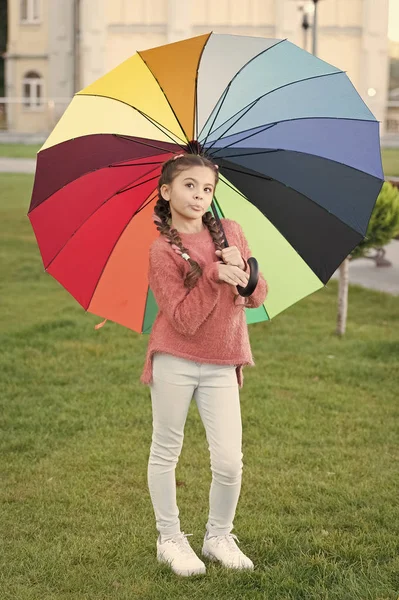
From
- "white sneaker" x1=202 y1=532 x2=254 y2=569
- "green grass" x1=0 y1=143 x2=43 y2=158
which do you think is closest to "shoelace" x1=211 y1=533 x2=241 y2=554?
"white sneaker" x1=202 y1=532 x2=254 y2=569

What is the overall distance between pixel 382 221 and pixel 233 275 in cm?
577

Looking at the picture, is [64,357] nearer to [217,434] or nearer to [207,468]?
[207,468]

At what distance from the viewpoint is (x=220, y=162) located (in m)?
3.95

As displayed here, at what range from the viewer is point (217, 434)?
3811 millimetres

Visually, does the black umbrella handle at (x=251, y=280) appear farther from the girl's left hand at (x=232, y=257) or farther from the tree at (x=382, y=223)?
the tree at (x=382, y=223)

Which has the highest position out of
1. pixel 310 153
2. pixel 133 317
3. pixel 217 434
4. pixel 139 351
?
pixel 310 153

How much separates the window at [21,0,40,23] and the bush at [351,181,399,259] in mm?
43133

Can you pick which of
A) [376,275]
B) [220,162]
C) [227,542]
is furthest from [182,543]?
[376,275]

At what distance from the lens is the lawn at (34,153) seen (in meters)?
25.5

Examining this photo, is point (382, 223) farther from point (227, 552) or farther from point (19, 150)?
point (19, 150)

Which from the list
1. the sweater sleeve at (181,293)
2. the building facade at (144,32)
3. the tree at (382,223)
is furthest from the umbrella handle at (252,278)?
the building facade at (144,32)

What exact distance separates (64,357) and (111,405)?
146cm

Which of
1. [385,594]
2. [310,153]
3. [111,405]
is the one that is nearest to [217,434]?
[385,594]

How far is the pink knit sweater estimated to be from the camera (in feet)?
12.0
